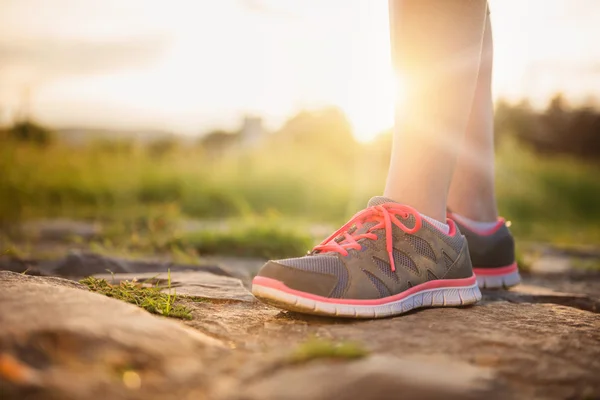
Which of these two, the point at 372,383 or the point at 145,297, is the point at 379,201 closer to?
the point at 145,297

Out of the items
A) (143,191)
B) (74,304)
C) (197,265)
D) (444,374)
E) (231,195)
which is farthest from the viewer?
(143,191)

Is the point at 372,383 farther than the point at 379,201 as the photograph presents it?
No

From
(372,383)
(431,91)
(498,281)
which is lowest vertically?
(498,281)

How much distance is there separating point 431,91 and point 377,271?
0.57 m

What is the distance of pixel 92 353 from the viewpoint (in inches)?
38.7

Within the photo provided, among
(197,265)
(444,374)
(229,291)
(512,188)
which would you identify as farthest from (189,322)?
(512,188)

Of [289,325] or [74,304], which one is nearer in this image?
[74,304]

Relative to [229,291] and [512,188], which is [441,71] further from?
[512,188]

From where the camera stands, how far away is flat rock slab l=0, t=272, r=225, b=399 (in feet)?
2.83

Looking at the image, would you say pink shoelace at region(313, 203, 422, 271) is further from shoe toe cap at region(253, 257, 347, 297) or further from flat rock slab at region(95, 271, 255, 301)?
flat rock slab at region(95, 271, 255, 301)

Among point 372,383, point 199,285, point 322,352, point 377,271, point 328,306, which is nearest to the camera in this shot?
point 372,383

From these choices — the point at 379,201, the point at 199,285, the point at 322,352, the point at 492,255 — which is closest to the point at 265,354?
the point at 322,352

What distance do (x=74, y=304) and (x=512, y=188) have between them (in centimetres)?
1024

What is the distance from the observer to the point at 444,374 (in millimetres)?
984
